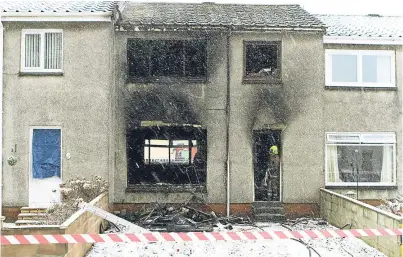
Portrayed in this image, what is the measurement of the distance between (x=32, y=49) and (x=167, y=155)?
5.24 m

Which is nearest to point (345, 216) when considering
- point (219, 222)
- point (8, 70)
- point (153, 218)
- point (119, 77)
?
A: point (219, 222)

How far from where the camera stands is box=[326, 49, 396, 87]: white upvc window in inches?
634

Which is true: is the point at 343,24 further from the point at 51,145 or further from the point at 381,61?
the point at 51,145

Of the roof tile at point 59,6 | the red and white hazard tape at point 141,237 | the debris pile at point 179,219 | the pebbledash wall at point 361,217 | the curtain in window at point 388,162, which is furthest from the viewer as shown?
the curtain in window at point 388,162

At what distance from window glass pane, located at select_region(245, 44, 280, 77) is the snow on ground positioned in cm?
600

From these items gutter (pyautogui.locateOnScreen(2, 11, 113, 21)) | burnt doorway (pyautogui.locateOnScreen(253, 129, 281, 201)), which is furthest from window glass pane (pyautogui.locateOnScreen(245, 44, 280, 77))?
gutter (pyautogui.locateOnScreen(2, 11, 113, 21))

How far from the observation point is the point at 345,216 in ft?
42.5

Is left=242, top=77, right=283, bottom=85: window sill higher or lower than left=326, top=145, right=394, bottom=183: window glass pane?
higher

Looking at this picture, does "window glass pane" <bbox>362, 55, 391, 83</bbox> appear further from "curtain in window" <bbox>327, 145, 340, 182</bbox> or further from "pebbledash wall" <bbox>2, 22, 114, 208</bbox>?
"pebbledash wall" <bbox>2, 22, 114, 208</bbox>

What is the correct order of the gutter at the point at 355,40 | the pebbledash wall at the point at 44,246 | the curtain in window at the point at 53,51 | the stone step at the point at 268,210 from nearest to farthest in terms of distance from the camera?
the pebbledash wall at the point at 44,246, the curtain in window at the point at 53,51, the stone step at the point at 268,210, the gutter at the point at 355,40

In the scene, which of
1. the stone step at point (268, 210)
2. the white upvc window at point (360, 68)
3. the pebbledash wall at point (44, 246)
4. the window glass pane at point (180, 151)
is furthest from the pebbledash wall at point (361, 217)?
the pebbledash wall at point (44, 246)

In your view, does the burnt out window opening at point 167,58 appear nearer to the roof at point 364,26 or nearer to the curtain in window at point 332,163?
the roof at point 364,26

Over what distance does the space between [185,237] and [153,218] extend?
211 inches

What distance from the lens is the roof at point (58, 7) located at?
14425 mm
